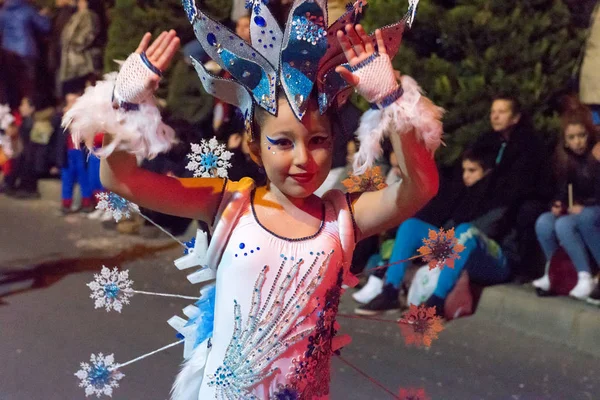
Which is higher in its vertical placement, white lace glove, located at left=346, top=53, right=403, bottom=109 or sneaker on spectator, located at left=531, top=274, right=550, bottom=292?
white lace glove, located at left=346, top=53, right=403, bottom=109

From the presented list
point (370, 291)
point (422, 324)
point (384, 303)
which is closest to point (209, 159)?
point (422, 324)

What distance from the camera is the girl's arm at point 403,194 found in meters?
1.05

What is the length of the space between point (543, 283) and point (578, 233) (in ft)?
0.86

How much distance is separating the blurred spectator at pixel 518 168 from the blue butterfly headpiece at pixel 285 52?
6.55 feet

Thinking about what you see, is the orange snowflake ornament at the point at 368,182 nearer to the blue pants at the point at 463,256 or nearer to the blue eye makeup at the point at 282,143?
the blue eye makeup at the point at 282,143

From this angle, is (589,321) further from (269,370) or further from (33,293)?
(33,293)

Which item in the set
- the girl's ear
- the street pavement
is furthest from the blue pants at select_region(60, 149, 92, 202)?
the girl's ear

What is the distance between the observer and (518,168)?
2961 mm

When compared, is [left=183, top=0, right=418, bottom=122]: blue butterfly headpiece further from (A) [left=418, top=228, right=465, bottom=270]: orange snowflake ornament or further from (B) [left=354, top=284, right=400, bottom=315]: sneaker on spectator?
(B) [left=354, top=284, right=400, bottom=315]: sneaker on spectator

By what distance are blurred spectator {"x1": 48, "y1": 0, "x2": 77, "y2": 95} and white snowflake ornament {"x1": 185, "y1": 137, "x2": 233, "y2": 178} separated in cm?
413

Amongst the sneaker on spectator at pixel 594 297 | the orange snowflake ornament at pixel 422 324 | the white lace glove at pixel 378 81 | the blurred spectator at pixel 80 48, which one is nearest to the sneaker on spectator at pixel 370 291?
the sneaker on spectator at pixel 594 297

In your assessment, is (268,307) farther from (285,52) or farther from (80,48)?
(80,48)

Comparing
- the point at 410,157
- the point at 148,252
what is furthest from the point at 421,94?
the point at 148,252

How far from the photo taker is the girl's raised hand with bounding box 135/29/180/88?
1.01 meters
